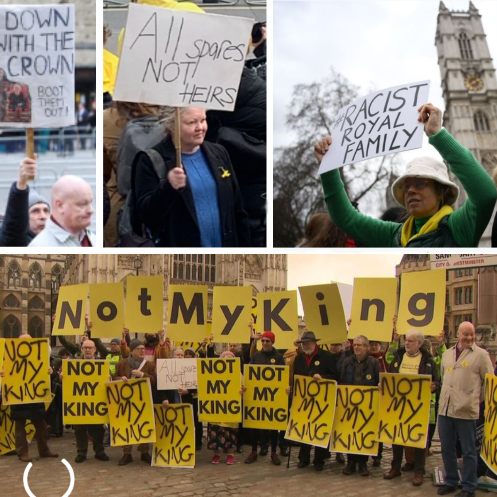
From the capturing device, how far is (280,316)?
7109 mm

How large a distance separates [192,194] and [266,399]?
1928 millimetres

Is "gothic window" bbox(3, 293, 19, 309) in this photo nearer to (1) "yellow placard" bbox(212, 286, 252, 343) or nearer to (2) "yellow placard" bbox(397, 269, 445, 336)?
(1) "yellow placard" bbox(212, 286, 252, 343)

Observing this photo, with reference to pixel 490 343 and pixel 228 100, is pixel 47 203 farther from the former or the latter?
pixel 490 343

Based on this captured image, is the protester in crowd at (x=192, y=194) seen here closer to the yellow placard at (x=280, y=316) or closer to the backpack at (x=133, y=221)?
the backpack at (x=133, y=221)

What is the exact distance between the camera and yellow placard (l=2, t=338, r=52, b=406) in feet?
23.5

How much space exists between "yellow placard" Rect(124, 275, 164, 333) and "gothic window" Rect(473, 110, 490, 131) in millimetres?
3106

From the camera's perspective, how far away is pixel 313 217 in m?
7.02

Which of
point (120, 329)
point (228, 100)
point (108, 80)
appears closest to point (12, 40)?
point (108, 80)

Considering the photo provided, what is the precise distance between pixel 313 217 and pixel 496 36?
222cm

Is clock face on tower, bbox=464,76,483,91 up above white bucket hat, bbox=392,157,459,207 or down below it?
above

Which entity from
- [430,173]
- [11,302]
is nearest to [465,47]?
[430,173]

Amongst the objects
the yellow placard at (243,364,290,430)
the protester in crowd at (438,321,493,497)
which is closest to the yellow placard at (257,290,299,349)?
the yellow placard at (243,364,290,430)

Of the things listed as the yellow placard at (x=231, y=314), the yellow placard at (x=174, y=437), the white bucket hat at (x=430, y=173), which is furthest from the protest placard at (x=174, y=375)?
the white bucket hat at (x=430, y=173)

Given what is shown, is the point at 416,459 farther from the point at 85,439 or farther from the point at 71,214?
the point at 71,214
